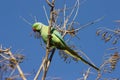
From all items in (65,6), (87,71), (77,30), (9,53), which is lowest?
(87,71)

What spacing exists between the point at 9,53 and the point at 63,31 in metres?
0.77

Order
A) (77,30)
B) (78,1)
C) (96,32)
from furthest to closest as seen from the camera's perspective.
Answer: (96,32) < (78,1) < (77,30)

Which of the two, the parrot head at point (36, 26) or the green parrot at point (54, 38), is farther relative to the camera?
the parrot head at point (36, 26)

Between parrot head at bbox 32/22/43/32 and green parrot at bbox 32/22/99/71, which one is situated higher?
parrot head at bbox 32/22/43/32

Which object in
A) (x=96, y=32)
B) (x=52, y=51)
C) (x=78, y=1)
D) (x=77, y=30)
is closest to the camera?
(x=52, y=51)

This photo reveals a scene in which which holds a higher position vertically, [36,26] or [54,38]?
[36,26]

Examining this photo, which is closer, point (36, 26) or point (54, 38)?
point (54, 38)

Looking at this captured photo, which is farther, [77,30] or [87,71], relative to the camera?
[87,71]

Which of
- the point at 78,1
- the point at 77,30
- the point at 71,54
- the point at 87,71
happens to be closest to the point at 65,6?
the point at 78,1

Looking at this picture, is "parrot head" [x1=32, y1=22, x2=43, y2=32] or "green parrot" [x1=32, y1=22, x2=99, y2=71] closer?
"green parrot" [x1=32, y1=22, x2=99, y2=71]

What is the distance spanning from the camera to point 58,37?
4371mm

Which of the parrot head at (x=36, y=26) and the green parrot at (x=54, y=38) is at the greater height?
the parrot head at (x=36, y=26)

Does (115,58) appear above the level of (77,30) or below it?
below

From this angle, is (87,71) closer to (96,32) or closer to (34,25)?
(96,32)
